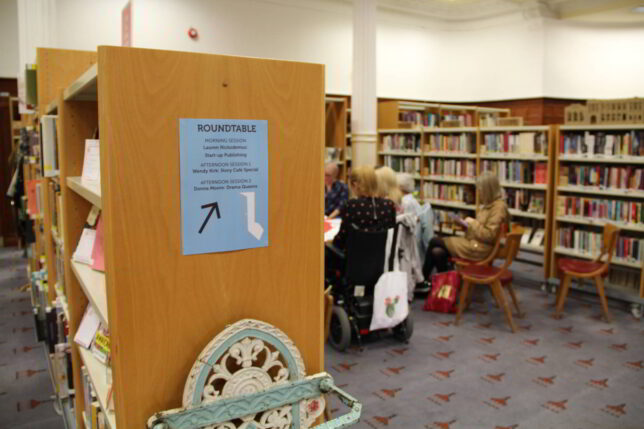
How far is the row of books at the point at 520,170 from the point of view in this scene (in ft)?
19.2

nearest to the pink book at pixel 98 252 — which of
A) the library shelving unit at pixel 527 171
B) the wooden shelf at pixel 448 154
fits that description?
the library shelving unit at pixel 527 171

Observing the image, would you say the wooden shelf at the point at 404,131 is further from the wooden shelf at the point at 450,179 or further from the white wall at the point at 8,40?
the white wall at the point at 8,40

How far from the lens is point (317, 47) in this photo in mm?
10297

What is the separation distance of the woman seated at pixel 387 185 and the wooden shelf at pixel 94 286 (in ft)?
8.77

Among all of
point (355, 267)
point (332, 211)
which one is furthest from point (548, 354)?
point (332, 211)

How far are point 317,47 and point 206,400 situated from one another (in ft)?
31.7

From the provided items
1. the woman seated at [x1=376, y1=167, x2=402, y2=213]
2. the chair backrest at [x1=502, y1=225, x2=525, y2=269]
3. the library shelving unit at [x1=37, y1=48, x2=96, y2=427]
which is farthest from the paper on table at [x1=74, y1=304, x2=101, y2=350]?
the chair backrest at [x1=502, y1=225, x2=525, y2=269]

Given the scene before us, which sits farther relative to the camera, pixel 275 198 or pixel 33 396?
pixel 33 396

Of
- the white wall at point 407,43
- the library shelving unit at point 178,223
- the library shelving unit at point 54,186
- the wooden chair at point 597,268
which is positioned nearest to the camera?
the library shelving unit at point 178,223

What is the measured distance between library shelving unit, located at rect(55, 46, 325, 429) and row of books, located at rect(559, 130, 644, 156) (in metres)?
4.56

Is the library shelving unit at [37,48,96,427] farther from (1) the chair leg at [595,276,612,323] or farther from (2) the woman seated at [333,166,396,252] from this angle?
(1) the chair leg at [595,276,612,323]

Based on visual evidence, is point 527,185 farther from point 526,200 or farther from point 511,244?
point 511,244

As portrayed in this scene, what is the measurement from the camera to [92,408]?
2043mm

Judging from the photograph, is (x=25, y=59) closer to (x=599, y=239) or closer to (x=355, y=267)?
(x=355, y=267)
